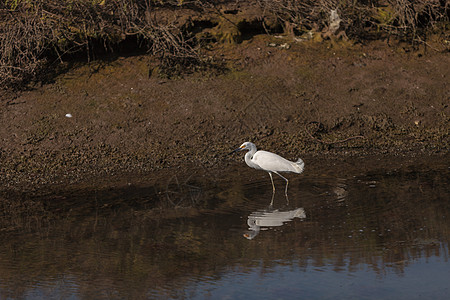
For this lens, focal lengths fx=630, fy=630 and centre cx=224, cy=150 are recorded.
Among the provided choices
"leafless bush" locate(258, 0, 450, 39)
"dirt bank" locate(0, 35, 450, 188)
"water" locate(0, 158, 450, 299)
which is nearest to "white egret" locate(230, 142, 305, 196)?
"water" locate(0, 158, 450, 299)

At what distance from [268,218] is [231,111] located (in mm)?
3565

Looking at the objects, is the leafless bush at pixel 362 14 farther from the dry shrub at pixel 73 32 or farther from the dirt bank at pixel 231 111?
the dry shrub at pixel 73 32

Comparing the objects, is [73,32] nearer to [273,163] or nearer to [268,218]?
[273,163]

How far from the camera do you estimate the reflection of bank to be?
612 centimetres

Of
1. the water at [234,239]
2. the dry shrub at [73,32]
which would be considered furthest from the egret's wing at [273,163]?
the dry shrub at [73,32]

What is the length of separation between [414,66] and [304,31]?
6.88 ft

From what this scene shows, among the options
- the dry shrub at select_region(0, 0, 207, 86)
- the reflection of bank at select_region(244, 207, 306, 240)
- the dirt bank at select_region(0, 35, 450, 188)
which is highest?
the dry shrub at select_region(0, 0, 207, 86)

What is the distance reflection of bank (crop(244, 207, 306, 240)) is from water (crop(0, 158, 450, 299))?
0.01m

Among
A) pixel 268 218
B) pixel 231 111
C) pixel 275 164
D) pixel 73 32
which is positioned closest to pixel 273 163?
pixel 275 164

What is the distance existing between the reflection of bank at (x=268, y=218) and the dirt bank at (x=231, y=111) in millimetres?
2207

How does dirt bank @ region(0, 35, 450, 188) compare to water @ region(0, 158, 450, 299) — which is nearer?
water @ region(0, 158, 450, 299)

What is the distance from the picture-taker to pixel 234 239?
5.84m

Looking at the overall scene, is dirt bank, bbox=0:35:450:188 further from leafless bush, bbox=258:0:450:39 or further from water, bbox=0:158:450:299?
water, bbox=0:158:450:299

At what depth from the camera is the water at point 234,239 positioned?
483 centimetres
